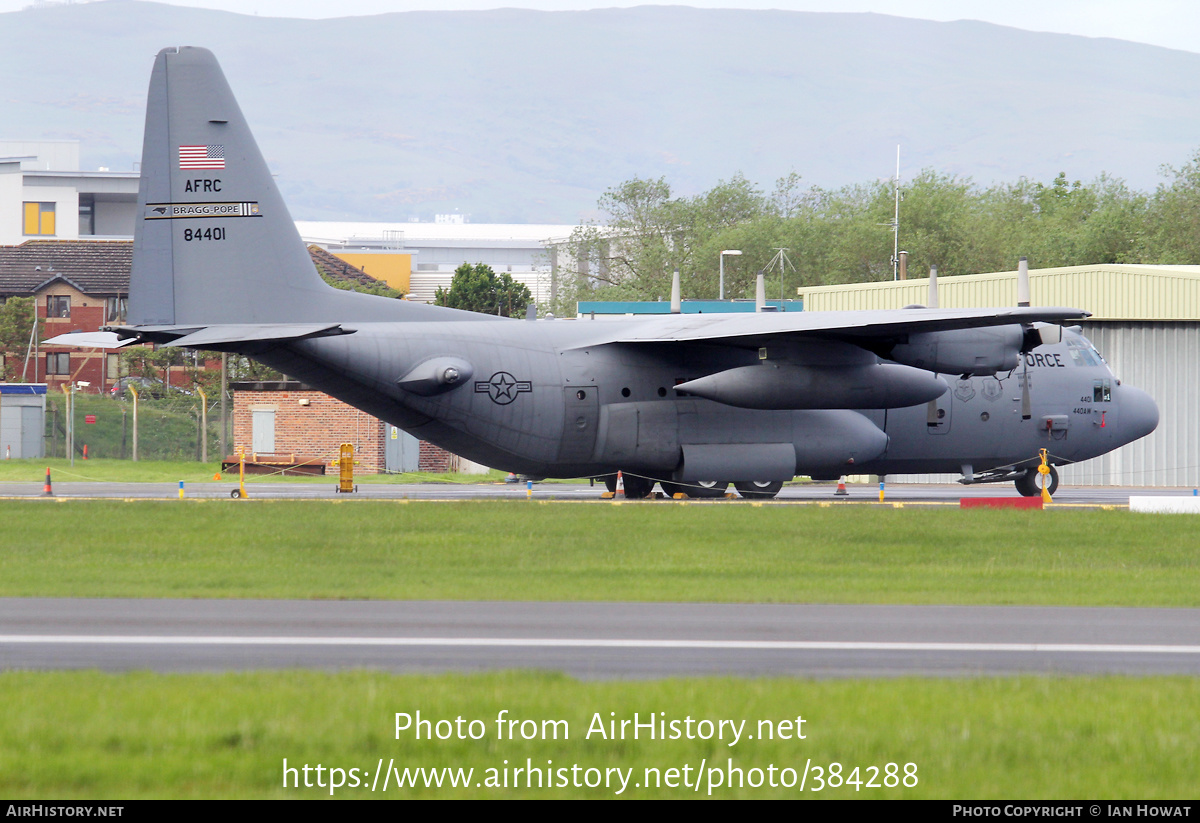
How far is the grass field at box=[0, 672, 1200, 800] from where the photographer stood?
732 centimetres

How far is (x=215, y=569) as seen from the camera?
56.4 feet

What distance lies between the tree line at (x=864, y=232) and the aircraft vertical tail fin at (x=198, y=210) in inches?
2380

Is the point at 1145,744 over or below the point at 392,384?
below

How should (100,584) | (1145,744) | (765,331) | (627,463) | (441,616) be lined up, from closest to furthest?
1. (1145,744)
2. (441,616)
3. (100,584)
4. (765,331)
5. (627,463)

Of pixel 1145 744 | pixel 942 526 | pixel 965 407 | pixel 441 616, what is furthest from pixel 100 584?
pixel 965 407

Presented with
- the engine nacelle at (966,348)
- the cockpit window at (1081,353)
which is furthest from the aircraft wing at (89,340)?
the cockpit window at (1081,353)

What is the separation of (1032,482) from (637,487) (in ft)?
31.6

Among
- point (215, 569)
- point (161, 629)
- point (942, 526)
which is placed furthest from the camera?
point (942, 526)

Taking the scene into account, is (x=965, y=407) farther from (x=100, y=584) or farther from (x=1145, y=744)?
(x=1145, y=744)

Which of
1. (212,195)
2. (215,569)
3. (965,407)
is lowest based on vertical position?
(215,569)

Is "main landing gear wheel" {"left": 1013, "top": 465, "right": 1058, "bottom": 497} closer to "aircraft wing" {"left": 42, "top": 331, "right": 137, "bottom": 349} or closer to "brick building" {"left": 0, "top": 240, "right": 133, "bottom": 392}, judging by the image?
"aircraft wing" {"left": 42, "top": 331, "right": 137, "bottom": 349}

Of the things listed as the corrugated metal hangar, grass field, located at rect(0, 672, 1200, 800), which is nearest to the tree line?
the corrugated metal hangar

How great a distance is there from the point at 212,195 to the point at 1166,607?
19.0 meters

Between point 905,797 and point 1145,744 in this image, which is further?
point 1145,744
